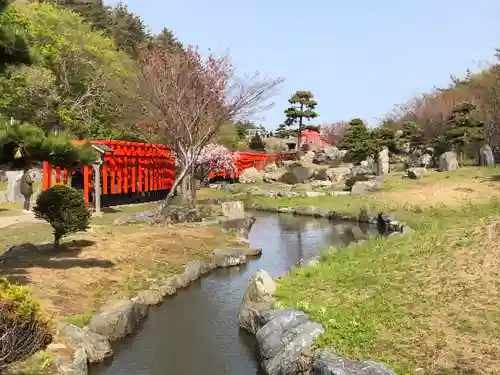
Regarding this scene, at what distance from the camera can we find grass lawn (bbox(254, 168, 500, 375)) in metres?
5.24

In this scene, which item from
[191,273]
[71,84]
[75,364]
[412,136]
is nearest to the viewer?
[75,364]

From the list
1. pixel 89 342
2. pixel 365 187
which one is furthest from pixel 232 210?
pixel 89 342

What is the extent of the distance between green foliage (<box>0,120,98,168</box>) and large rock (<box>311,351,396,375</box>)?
16.8 ft

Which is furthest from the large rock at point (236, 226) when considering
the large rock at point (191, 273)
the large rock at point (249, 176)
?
the large rock at point (249, 176)

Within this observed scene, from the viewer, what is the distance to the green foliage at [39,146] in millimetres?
7301

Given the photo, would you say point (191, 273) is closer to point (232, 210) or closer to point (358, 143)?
point (232, 210)

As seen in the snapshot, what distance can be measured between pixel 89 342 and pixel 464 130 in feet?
92.0

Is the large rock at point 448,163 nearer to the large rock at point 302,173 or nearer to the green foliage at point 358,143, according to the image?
the green foliage at point 358,143

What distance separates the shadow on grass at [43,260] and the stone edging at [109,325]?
4.93ft

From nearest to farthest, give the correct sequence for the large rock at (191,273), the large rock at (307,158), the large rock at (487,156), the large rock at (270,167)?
the large rock at (191,273)
the large rock at (487,156)
the large rock at (270,167)
the large rock at (307,158)

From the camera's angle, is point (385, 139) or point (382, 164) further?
point (385, 139)

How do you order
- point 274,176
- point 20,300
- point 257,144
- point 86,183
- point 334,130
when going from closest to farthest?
point 20,300, point 86,183, point 274,176, point 257,144, point 334,130

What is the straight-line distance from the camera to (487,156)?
25.1 metres

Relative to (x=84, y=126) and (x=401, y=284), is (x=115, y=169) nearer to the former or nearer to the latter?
(x=84, y=126)
